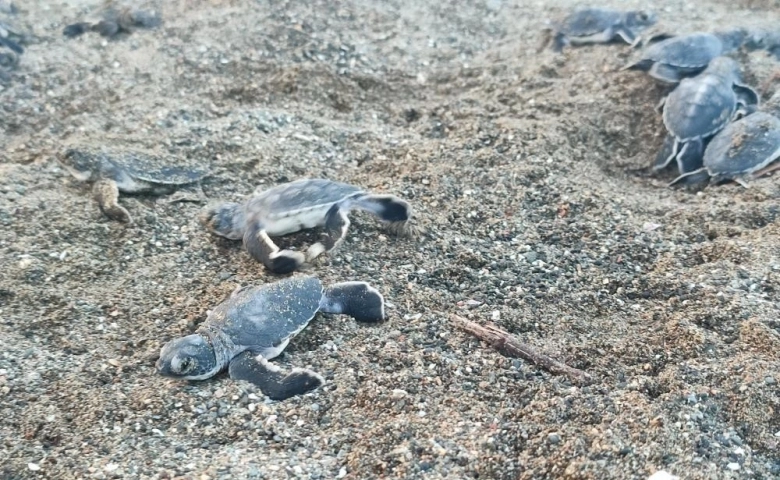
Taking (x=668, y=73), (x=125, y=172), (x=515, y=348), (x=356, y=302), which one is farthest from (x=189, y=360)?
(x=668, y=73)

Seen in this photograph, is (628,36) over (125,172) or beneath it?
over

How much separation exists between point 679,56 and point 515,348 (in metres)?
2.46

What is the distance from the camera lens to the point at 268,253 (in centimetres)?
283

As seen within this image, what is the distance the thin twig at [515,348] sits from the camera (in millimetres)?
2320

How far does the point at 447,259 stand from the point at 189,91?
6.92ft

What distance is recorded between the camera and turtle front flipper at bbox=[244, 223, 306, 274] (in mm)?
2781

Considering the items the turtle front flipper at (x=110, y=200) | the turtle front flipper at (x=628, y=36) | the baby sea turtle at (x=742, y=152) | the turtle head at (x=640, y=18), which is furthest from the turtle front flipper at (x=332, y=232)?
the turtle head at (x=640, y=18)

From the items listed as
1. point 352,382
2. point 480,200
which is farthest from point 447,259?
point 352,382

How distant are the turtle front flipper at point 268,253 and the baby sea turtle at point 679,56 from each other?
237 centimetres

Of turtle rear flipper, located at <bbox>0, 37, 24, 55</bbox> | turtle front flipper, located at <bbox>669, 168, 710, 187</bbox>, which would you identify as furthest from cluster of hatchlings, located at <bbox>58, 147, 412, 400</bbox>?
turtle rear flipper, located at <bbox>0, 37, 24, 55</bbox>

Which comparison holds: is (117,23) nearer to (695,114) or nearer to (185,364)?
(185,364)

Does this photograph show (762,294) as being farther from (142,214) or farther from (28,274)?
(28,274)

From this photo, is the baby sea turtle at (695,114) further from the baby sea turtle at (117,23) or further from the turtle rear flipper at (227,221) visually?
the baby sea turtle at (117,23)

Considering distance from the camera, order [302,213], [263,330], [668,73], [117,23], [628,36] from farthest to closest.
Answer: [117,23]
[628,36]
[668,73]
[302,213]
[263,330]
